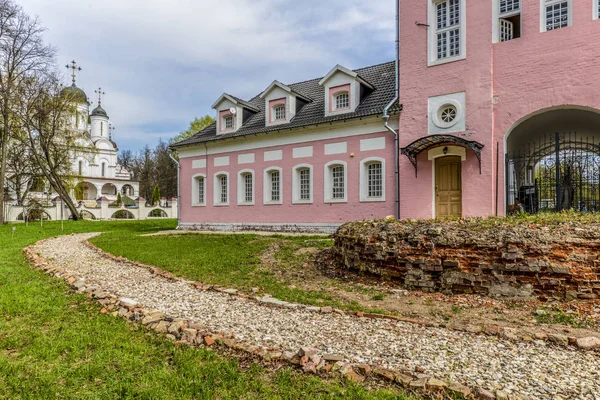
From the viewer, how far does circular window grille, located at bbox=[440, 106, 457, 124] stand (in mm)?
13649

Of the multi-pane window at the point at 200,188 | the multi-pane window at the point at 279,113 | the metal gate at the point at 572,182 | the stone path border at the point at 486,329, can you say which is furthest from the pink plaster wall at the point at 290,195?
the stone path border at the point at 486,329

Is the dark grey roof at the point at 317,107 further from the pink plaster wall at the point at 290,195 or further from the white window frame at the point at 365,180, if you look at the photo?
the white window frame at the point at 365,180

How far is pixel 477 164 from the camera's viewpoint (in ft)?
42.9

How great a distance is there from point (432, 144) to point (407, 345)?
420 inches

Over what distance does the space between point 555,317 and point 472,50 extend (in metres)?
10.8

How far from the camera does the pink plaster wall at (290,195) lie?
50.7 feet

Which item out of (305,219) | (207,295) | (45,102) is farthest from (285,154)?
(45,102)

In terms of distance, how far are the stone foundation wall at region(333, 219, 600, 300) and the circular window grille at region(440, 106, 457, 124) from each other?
7526mm

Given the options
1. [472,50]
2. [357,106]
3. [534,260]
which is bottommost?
[534,260]

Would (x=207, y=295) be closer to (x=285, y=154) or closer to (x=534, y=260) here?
(x=534, y=260)

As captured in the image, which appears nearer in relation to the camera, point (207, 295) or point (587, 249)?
point (587, 249)

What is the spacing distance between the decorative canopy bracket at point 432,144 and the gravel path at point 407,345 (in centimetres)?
957

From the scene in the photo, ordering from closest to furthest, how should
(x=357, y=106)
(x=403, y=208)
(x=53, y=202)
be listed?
(x=403, y=208)
(x=357, y=106)
(x=53, y=202)

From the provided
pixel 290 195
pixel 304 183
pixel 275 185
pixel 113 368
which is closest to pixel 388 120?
pixel 304 183
